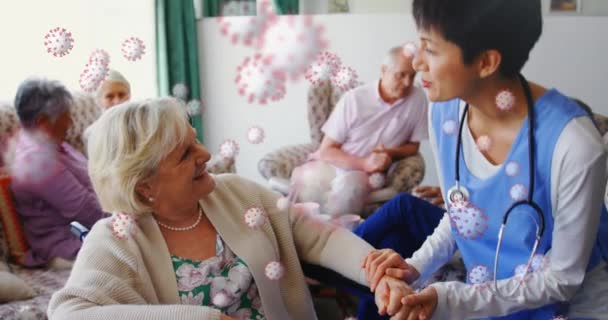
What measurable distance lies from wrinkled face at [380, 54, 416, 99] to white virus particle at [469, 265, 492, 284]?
58 cm

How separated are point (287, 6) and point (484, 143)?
67 cm

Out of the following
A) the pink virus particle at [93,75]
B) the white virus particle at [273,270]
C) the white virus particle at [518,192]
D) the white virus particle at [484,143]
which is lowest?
the white virus particle at [273,270]

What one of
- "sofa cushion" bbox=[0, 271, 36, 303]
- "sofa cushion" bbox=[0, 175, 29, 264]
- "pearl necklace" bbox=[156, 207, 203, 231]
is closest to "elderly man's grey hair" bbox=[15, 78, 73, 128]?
"sofa cushion" bbox=[0, 175, 29, 264]

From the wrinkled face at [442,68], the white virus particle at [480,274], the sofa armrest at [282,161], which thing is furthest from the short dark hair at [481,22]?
the sofa armrest at [282,161]

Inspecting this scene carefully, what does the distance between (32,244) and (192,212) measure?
645 mm

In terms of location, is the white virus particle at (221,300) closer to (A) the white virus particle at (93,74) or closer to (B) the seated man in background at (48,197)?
(A) the white virus particle at (93,74)

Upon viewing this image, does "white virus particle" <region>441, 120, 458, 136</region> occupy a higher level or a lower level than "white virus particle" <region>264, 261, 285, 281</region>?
higher

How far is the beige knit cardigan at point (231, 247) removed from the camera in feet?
2.18

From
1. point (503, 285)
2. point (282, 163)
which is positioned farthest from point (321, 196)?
point (282, 163)

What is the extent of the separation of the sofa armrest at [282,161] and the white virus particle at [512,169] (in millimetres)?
1071

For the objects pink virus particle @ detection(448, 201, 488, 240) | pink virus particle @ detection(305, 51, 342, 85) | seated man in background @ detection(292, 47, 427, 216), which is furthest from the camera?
seated man in background @ detection(292, 47, 427, 216)

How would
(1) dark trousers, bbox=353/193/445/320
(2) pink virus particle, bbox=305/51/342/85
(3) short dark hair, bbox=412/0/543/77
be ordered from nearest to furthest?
(3) short dark hair, bbox=412/0/543/77 → (1) dark trousers, bbox=353/193/445/320 → (2) pink virus particle, bbox=305/51/342/85

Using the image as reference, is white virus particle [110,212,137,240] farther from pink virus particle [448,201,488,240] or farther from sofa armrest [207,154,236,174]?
sofa armrest [207,154,236,174]

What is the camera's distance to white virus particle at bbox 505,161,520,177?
1.95ft
